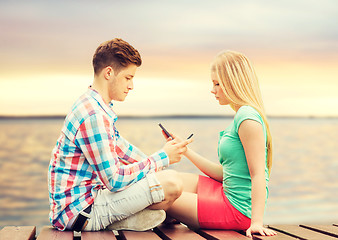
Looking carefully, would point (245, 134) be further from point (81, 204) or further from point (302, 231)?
point (81, 204)

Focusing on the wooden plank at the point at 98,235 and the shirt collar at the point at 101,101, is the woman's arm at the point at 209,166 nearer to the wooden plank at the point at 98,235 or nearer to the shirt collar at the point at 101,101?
the shirt collar at the point at 101,101

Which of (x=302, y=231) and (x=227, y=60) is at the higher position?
(x=227, y=60)

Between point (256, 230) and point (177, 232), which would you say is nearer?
point (256, 230)

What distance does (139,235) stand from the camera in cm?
299

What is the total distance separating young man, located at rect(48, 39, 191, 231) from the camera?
9.55 feet

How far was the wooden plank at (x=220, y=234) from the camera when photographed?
2973 millimetres

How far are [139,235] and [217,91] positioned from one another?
1.06m

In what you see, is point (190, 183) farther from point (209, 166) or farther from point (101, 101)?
point (101, 101)

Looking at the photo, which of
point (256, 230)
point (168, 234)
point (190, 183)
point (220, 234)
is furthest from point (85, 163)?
point (256, 230)

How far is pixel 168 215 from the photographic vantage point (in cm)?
333

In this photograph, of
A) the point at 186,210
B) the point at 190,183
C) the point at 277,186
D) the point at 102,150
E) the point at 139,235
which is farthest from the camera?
the point at 277,186

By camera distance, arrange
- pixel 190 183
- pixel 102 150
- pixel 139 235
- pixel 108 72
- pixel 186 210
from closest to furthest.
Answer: pixel 102 150
pixel 139 235
pixel 108 72
pixel 186 210
pixel 190 183

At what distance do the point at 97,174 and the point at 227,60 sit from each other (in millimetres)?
1121

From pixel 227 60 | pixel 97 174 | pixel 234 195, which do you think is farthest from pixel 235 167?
pixel 97 174
